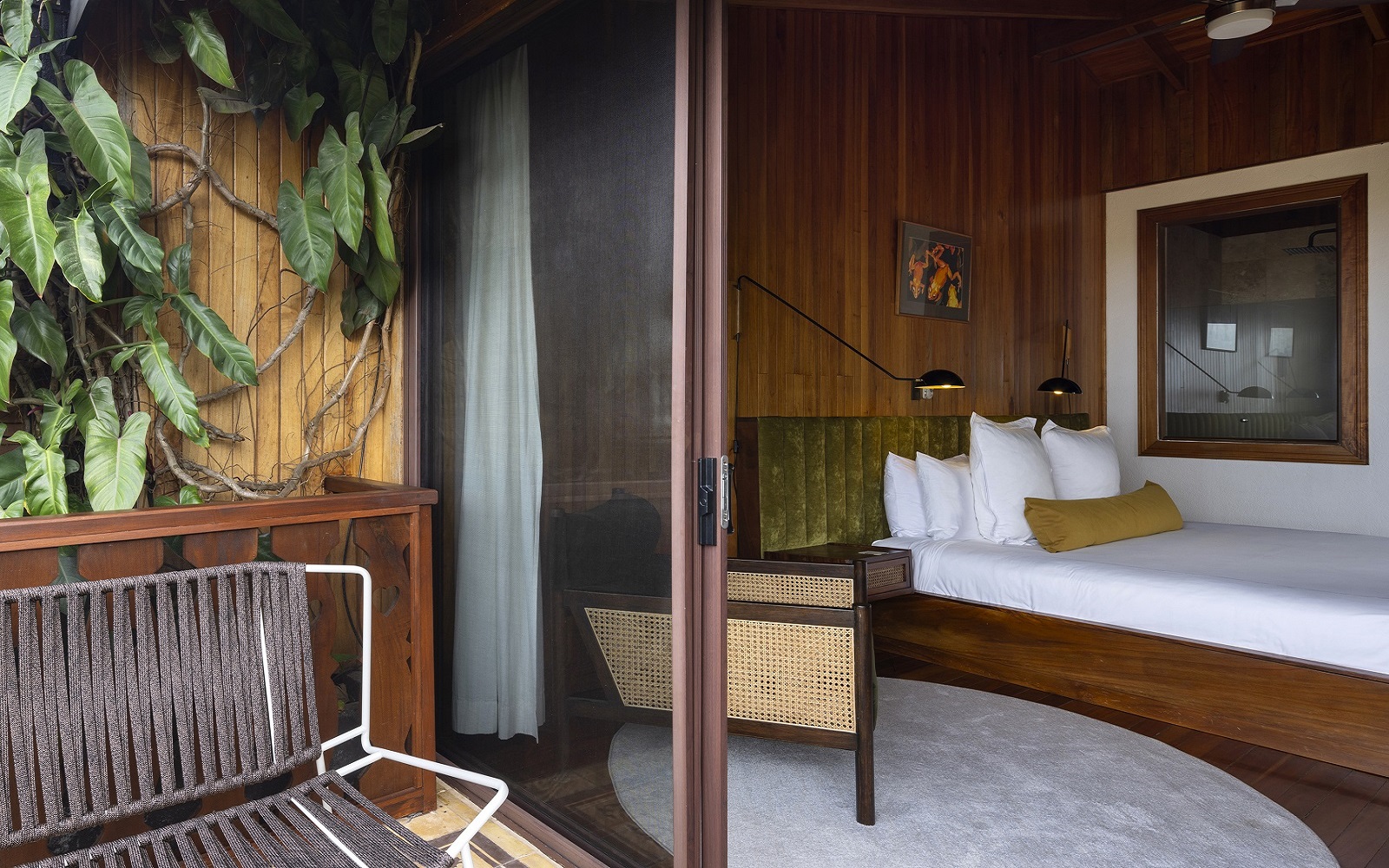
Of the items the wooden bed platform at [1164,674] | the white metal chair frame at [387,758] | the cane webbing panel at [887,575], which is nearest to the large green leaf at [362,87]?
the white metal chair frame at [387,758]

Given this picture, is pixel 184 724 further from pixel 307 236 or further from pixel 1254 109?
pixel 1254 109

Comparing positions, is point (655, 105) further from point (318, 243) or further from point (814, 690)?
point (814, 690)

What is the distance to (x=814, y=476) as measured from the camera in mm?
4094

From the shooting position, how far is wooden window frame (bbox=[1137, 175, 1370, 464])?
205 inches

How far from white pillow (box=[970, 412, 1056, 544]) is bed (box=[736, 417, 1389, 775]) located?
6.2 inches

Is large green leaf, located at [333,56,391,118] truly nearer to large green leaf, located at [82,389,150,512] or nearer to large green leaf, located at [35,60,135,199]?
large green leaf, located at [35,60,135,199]

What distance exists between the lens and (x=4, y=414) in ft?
7.81

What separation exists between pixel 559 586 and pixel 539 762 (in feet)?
1.55

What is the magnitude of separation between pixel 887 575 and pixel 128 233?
2983mm

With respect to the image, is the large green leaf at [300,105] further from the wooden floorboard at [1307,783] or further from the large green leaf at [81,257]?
the wooden floorboard at [1307,783]

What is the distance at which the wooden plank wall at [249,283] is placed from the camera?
102 inches

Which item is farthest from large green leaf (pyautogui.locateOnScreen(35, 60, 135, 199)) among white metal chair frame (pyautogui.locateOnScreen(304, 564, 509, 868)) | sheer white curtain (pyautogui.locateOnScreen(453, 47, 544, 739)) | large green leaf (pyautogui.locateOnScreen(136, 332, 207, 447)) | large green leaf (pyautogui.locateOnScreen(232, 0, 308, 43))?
white metal chair frame (pyautogui.locateOnScreen(304, 564, 509, 868))

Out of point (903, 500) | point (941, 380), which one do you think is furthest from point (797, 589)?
point (941, 380)

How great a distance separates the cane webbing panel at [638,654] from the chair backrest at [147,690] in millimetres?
627
